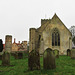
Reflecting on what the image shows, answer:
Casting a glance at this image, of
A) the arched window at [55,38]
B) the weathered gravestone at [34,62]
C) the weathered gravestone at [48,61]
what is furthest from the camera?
the arched window at [55,38]

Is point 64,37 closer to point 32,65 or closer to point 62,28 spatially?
point 62,28

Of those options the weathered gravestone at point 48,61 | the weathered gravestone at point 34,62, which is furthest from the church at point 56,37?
the weathered gravestone at point 48,61

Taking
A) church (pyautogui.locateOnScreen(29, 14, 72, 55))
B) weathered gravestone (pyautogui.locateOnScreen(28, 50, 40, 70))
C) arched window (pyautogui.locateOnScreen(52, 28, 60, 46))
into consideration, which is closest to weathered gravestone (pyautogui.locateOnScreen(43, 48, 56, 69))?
weathered gravestone (pyautogui.locateOnScreen(28, 50, 40, 70))

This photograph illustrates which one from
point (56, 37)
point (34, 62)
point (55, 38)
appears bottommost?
point (34, 62)

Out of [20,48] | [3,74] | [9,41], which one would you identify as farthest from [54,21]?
[20,48]

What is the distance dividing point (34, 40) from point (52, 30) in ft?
21.0

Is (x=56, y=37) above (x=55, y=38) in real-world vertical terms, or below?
above

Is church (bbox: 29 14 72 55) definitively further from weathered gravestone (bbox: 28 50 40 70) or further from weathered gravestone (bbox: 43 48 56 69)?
weathered gravestone (bbox: 43 48 56 69)

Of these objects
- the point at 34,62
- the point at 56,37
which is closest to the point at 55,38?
the point at 56,37

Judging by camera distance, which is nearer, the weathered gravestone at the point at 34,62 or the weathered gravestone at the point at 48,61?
the weathered gravestone at the point at 48,61

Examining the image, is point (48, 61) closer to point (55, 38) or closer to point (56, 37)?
point (55, 38)

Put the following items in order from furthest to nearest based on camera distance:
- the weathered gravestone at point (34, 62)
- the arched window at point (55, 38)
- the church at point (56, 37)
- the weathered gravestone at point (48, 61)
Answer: the arched window at point (55, 38)
the church at point (56, 37)
the weathered gravestone at point (34, 62)
the weathered gravestone at point (48, 61)

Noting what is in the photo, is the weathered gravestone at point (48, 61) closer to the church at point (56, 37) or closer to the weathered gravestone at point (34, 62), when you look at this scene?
the weathered gravestone at point (34, 62)

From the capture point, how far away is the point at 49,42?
23.8 m
